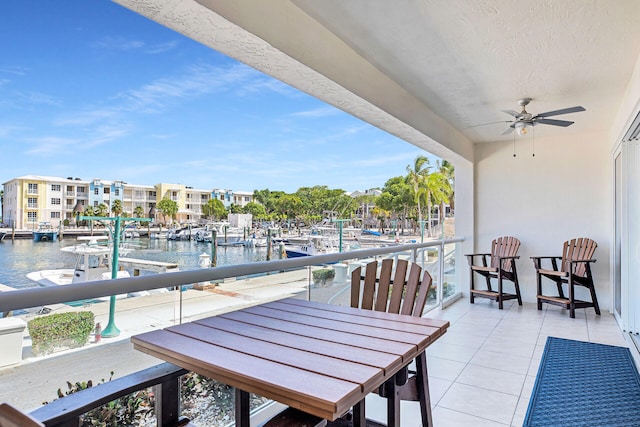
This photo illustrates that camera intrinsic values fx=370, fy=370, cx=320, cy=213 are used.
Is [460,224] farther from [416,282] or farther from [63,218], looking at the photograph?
[63,218]

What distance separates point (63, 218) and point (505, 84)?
15.0 feet

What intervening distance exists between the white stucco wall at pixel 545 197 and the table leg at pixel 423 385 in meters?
4.91

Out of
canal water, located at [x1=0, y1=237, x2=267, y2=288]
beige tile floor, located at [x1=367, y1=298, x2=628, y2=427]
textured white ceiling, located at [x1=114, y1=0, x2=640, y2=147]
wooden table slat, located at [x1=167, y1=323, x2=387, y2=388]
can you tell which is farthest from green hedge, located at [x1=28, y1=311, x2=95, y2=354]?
beige tile floor, located at [x1=367, y1=298, x2=628, y2=427]

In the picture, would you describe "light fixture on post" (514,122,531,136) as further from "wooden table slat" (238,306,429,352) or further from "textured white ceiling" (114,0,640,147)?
"wooden table slat" (238,306,429,352)

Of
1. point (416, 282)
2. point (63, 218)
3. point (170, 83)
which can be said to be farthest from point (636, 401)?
point (170, 83)

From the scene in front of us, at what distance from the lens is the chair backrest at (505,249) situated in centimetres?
581

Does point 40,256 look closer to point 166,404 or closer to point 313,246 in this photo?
point 166,404

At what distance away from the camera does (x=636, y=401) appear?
2686mm

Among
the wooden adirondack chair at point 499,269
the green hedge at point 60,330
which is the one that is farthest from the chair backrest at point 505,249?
the green hedge at point 60,330

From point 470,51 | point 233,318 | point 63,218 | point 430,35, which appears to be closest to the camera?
point 233,318

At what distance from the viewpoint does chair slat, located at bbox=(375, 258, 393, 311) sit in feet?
7.61

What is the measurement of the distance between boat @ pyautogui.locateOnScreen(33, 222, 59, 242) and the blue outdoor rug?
164 inches

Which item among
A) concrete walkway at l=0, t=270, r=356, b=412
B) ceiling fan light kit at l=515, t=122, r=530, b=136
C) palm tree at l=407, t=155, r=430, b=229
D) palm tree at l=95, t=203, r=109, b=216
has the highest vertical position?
palm tree at l=407, t=155, r=430, b=229

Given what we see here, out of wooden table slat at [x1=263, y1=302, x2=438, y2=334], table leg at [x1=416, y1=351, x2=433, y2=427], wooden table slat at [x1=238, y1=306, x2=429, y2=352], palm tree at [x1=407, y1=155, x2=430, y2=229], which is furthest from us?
palm tree at [x1=407, y1=155, x2=430, y2=229]
